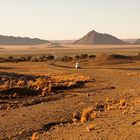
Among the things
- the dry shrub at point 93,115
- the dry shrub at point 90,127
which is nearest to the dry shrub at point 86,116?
the dry shrub at point 93,115

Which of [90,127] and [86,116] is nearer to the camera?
[90,127]

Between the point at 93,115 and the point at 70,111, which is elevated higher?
the point at 93,115

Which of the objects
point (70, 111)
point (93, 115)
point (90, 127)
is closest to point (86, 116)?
point (93, 115)

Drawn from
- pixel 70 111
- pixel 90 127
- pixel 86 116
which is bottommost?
pixel 70 111

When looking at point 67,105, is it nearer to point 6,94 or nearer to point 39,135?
point 6,94

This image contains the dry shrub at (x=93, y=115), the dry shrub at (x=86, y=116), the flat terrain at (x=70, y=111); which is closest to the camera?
the flat terrain at (x=70, y=111)

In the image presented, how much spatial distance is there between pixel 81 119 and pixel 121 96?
9.83m

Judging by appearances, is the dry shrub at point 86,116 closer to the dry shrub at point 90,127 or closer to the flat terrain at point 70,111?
the flat terrain at point 70,111

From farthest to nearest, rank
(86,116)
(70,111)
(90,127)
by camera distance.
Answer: (70,111) → (86,116) → (90,127)

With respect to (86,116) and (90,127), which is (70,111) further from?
(90,127)

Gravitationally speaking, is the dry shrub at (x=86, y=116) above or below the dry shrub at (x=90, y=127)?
below

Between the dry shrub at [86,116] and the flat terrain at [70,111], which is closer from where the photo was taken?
the flat terrain at [70,111]

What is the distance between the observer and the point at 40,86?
3662 cm

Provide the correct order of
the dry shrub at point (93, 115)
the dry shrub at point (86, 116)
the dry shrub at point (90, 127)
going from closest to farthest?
the dry shrub at point (90, 127) < the dry shrub at point (86, 116) < the dry shrub at point (93, 115)
